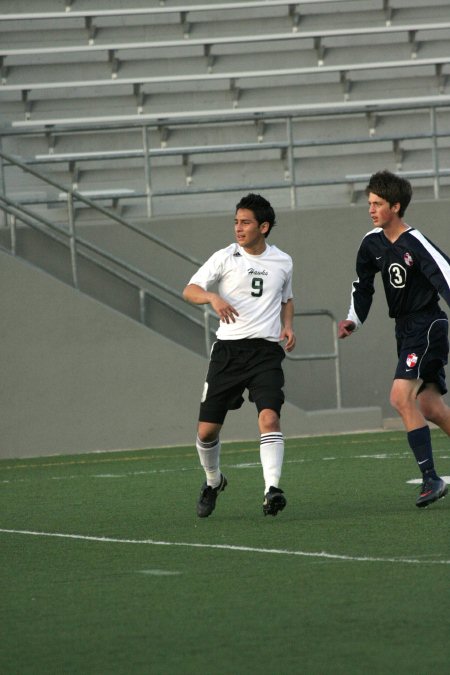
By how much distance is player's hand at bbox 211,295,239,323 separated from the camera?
734cm

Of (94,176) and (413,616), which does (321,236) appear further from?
(413,616)

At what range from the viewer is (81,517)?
8188 mm

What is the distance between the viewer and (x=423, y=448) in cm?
762

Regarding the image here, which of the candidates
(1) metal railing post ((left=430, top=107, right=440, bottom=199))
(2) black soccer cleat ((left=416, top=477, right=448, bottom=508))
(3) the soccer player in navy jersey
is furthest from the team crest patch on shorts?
(1) metal railing post ((left=430, top=107, right=440, bottom=199))

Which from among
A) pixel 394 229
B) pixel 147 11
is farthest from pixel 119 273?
pixel 394 229

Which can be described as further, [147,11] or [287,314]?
[147,11]

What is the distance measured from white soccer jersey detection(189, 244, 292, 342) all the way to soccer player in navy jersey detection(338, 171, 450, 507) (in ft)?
1.38

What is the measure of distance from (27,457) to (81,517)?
6034 mm

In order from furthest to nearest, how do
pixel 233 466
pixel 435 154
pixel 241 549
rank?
1. pixel 435 154
2. pixel 233 466
3. pixel 241 549

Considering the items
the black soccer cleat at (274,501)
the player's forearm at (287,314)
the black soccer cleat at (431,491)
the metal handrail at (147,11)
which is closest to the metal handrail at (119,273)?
the metal handrail at (147,11)

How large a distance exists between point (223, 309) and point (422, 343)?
1.11m

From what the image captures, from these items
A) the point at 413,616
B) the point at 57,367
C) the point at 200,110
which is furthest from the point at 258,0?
the point at 413,616

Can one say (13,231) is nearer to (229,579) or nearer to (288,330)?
(288,330)

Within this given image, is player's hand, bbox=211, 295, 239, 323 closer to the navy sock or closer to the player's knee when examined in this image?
the player's knee
